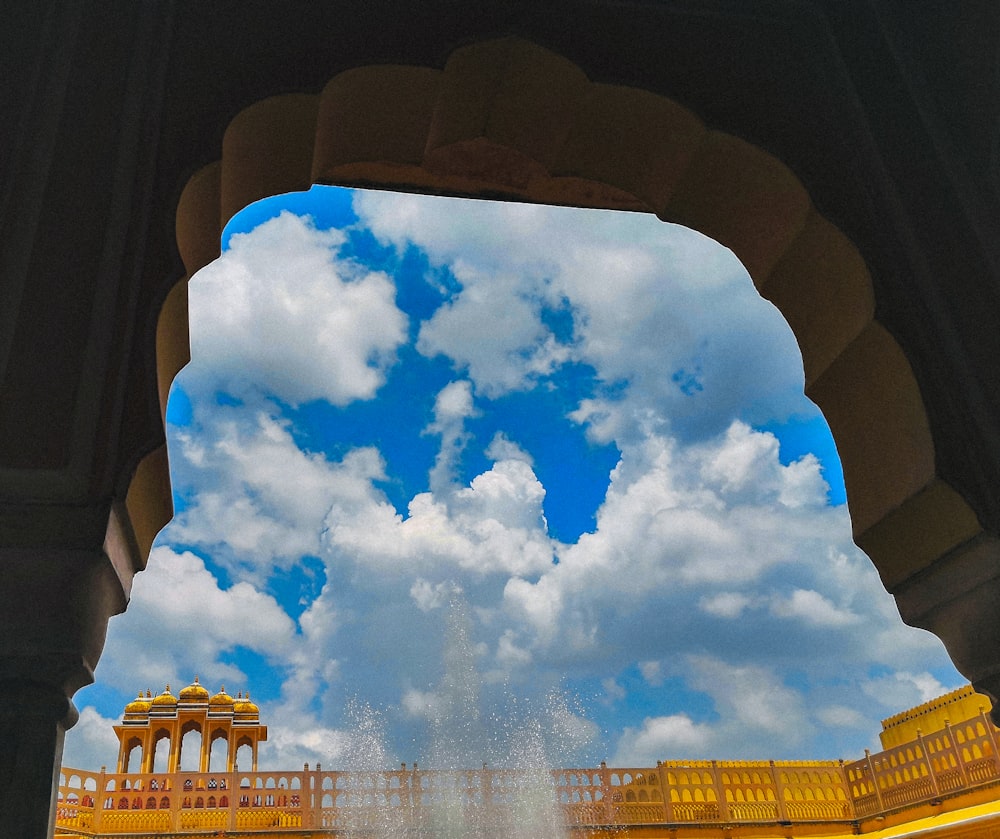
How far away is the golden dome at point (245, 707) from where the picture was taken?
1520cm

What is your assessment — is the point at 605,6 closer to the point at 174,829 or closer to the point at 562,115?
the point at 562,115

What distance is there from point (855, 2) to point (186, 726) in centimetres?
1531

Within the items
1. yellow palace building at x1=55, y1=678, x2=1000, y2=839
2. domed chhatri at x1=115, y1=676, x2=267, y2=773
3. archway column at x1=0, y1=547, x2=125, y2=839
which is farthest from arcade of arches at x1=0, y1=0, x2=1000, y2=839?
domed chhatri at x1=115, y1=676, x2=267, y2=773

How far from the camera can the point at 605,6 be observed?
214 cm

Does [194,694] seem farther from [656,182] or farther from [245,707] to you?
[656,182]

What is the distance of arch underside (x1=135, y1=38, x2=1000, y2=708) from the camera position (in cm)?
179

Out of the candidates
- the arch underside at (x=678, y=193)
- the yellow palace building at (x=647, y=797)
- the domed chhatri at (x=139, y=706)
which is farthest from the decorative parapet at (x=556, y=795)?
the arch underside at (x=678, y=193)

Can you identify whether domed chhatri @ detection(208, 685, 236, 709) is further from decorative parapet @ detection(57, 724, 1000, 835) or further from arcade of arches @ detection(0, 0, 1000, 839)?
arcade of arches @ detection(0, 0, 1000, 839)

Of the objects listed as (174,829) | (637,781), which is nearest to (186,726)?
(174,829)

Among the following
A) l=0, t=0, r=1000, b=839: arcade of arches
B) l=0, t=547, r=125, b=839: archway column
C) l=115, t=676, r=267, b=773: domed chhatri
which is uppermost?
l=115, t=676, r=267, b=773: domed chhatri

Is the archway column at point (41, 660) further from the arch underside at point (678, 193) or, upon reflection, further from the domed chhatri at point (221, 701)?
the domed chhatri at point (221, 701)

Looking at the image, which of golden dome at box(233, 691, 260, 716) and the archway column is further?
golden dome at box(233, 691, 260, 716)

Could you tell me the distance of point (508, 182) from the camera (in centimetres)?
250

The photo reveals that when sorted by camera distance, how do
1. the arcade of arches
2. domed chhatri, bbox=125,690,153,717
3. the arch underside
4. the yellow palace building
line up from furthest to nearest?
domed chhatri, bbox=125,690,153,717 → the yellow palace building → the arch underside → the arcade of arches
